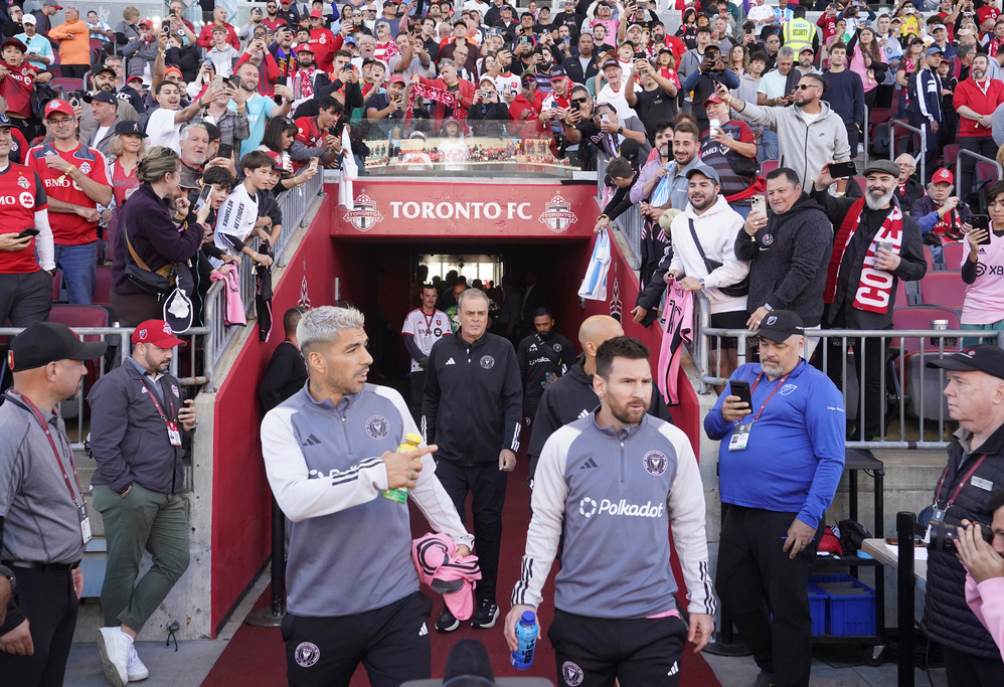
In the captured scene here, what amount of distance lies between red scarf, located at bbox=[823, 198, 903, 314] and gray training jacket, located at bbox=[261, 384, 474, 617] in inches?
169

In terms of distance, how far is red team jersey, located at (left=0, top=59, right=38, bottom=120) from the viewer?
44.5 ft

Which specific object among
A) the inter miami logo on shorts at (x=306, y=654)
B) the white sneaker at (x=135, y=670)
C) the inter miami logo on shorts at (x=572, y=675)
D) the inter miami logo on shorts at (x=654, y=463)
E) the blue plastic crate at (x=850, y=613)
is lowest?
the white sneaker at (x=135, y=670)

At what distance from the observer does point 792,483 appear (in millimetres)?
5691

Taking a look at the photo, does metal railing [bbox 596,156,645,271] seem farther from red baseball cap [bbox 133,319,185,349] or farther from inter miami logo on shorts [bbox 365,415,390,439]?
inter miami logo on shorts [bbox 365,415,390,439]

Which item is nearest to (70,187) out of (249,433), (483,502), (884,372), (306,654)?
(249,433)

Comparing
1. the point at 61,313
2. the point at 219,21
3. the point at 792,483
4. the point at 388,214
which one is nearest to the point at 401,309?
the point at 219,21

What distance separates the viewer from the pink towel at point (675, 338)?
7594mm

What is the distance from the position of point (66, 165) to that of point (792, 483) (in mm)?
6144

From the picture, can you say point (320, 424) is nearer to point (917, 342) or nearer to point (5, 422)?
point (5, 422)

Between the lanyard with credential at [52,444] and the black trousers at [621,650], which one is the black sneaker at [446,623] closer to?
the black trousers at [621,650]

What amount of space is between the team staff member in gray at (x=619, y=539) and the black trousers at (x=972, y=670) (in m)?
0.93

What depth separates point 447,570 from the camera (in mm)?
3945

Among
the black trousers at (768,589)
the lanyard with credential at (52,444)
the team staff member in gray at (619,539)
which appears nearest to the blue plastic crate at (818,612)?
the black trousers at (768,589)

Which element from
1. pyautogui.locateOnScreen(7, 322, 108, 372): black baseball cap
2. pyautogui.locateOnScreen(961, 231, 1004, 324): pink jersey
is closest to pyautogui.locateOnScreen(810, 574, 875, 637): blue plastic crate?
pyautogui.locateOnScreen(961, 231, 1004, 324): pink jersey
